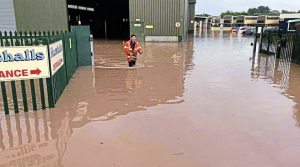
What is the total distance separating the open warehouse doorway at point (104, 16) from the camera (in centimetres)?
4088

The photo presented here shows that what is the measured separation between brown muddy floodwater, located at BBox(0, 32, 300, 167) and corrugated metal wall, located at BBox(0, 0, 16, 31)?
8.47 metres

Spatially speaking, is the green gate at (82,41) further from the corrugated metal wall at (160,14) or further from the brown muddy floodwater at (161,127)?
the corrugated metal wall at (160,14)

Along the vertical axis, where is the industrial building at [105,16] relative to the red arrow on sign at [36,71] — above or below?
above

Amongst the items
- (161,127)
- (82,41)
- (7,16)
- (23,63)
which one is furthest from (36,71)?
(7,16)

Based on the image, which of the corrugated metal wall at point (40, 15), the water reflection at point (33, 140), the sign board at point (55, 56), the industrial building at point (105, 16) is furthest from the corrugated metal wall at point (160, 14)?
the water reflection at point (33, 140)

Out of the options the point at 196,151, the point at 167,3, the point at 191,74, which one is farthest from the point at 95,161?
the point at 167,3

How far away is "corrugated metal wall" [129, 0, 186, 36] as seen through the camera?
26.8m

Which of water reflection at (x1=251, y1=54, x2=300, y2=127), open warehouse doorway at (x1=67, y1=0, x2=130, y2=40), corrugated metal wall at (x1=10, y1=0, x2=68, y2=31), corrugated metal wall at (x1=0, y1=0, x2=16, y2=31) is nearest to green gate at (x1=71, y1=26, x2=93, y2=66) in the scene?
corrugated metal wall at (x1=0, y1=0, x2=16, y2=31)

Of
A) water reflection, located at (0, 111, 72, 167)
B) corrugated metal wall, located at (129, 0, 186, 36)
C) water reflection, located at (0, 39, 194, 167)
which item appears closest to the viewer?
water reflection, located at (0, 111, 72, 167)

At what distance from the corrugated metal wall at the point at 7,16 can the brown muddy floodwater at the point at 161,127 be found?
8.47m

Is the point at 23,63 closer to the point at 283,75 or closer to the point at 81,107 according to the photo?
the point at 81,107

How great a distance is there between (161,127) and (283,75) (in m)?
7.68

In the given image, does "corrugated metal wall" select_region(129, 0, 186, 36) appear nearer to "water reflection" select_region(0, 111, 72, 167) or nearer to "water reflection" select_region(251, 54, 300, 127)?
"water reflection" select_region(251, 54, 300, 127)

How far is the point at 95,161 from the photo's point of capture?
4.22m
